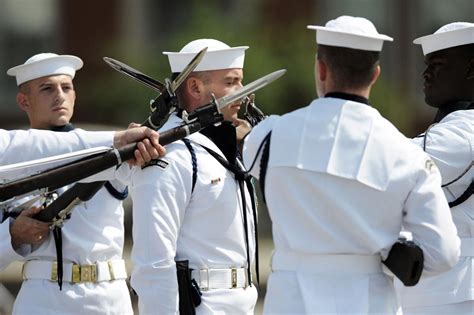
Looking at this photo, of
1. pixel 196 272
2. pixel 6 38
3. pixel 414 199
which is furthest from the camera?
pixel 6 38

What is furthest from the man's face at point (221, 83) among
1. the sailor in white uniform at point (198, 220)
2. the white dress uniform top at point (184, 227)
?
the white dress uniform top at point (184, 227)

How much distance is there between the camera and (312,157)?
4.67 m

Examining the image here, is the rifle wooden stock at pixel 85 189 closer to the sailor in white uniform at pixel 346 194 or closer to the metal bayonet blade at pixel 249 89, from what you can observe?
the metal bayonet blade at pixel 249 89

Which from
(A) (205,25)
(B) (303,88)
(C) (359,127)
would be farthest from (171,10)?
(C) (359,127)

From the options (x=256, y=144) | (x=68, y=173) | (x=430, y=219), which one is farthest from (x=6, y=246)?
(x=430, y=219)

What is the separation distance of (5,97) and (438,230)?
1749cm

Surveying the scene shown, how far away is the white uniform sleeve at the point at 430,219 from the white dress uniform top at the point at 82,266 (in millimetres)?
2258

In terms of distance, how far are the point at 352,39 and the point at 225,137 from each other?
54.3 inches

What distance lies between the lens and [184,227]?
18.6 feet

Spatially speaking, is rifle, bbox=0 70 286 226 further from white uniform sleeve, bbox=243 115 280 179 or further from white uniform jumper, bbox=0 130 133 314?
white uniform jumper, bbox=0 130 133 314

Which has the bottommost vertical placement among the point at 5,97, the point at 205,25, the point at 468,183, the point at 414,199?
the point at 5,97

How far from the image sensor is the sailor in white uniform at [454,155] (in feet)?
19.1

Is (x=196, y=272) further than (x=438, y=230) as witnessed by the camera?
Yes

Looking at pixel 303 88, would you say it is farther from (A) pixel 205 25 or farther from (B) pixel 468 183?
(B) pixel 468 183
